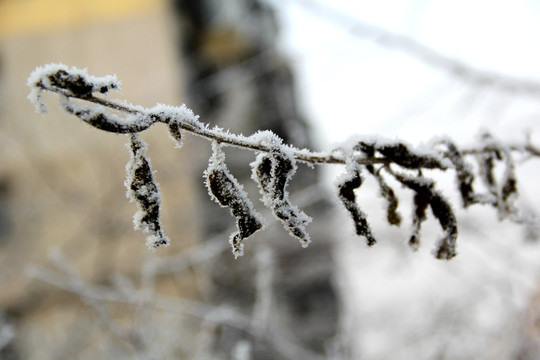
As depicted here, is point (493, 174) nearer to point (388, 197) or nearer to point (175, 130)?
point (388, 197)

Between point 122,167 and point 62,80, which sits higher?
point 122,167

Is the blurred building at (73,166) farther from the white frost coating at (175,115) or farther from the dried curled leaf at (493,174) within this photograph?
the white frost coating at (175,115)

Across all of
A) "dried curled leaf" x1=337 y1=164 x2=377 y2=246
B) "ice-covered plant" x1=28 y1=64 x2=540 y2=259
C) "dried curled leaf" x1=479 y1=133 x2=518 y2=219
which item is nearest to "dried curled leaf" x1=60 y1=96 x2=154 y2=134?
→ "ice-covered plant" x1=28 y1=64 x2=540 y2=259

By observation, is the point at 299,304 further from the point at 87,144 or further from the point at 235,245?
the point at 235,245

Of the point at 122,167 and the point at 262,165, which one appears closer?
the point at 262,165

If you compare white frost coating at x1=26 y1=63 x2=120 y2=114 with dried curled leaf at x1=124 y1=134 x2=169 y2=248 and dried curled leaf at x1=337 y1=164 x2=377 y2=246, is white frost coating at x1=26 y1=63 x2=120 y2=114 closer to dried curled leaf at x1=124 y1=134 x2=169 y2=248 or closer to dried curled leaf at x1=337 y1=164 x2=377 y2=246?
dried curled leaf at x1=124 y1=134 x2=169 y2=248

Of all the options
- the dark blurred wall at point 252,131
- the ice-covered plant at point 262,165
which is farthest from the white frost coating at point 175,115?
the dark blurred wall at point 252,131

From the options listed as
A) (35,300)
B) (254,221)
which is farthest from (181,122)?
(35,300)

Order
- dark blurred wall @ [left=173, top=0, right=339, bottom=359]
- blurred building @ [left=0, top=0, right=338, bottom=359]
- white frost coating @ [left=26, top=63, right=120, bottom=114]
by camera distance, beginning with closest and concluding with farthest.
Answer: white frost coating @ [left=26, top=63, right=120, bottom=114] → dark blurred wall @ [left=173, top=0, right=339, bottom=359] → blurred building @ [left=0, top=0, right=338, bottom=359]

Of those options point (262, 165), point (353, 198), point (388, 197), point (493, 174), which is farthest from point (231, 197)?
point (493, 174)
